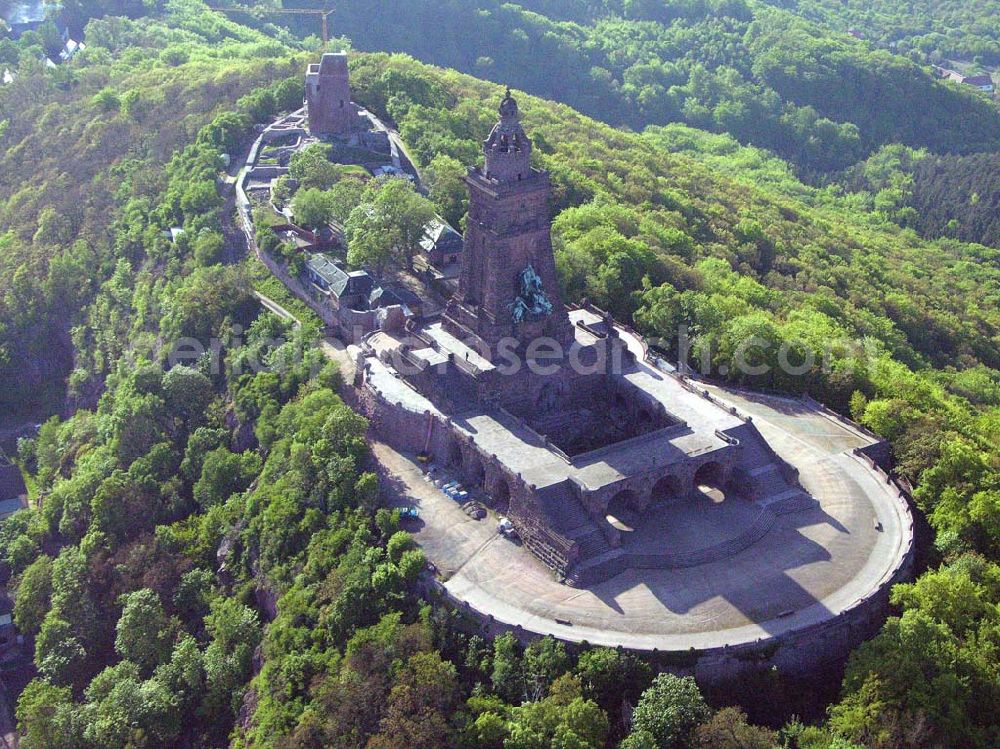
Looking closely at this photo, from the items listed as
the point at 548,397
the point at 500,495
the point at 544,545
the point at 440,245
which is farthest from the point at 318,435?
the point at 440,245

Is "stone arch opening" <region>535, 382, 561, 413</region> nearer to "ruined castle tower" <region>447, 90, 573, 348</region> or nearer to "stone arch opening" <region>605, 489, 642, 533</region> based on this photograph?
"ruined castle tower" <region>447, 90, 573, 348</region>

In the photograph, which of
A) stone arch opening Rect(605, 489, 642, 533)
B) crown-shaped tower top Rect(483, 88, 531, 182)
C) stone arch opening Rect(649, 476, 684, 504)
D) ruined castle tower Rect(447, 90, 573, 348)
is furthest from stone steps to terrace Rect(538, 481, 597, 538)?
crown-shaped tower top Rect(483, 88, 531, 182)

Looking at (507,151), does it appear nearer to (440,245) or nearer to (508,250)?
(508,250)

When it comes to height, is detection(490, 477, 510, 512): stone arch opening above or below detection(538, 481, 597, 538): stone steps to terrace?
below

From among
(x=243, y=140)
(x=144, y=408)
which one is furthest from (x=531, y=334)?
(x=243, y=140)

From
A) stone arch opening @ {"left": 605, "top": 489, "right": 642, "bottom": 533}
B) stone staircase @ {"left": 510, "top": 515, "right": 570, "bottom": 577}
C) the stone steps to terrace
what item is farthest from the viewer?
stone arch opening @ {"left": 605, "top": 489, "right": 642, "bottom": 533}

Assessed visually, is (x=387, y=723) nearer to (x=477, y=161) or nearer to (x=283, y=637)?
(x=283, y=637)
